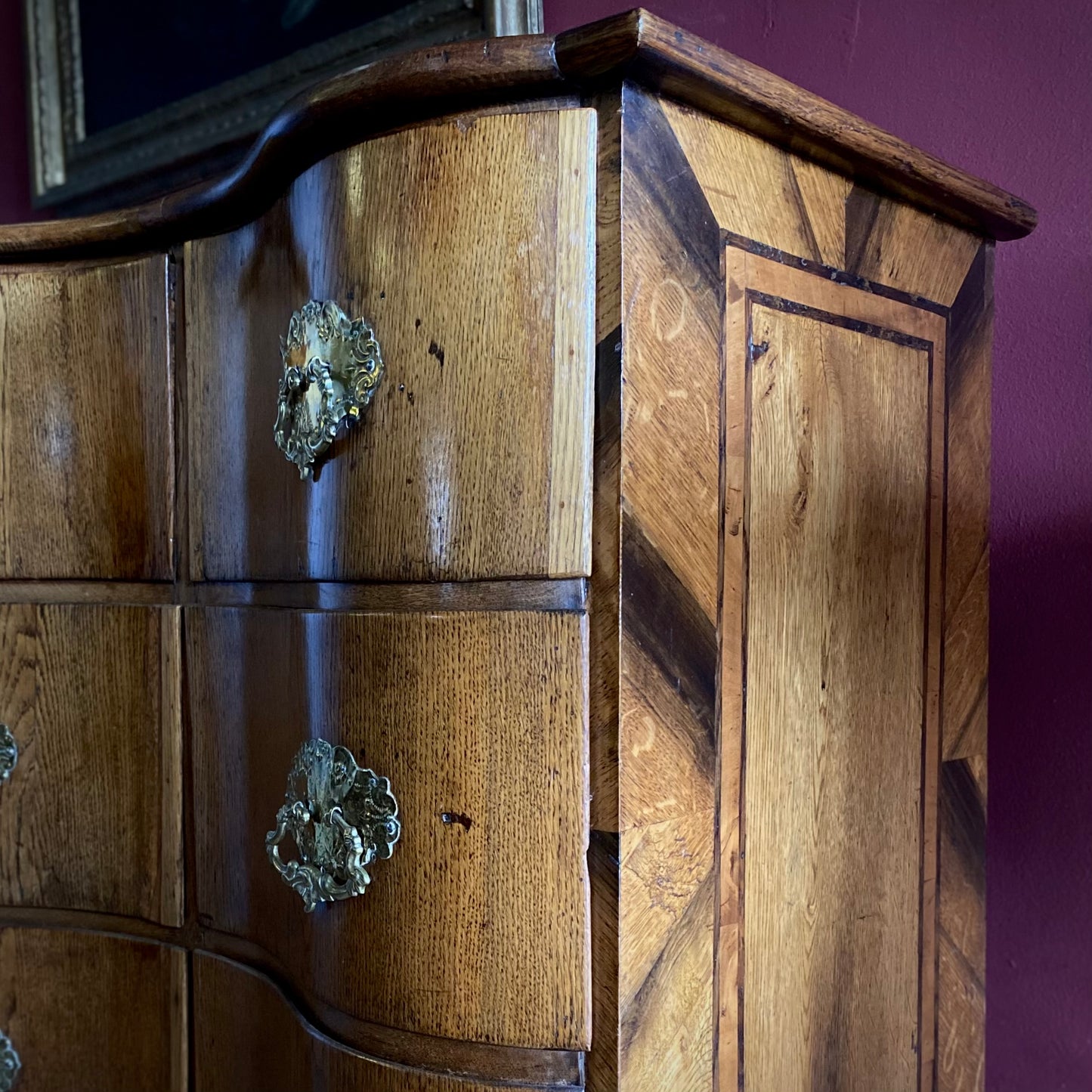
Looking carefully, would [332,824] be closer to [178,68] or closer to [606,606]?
[606,606]

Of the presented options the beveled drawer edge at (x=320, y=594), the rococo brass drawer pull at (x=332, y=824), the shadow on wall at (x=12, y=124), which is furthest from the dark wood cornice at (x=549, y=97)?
the shadow on wall at (x=12, y=124)

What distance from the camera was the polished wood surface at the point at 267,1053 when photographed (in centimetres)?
66

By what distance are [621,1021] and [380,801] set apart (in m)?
0.19

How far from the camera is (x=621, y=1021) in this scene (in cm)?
60

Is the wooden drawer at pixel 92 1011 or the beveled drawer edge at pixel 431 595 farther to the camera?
the wooden drawer at pixel 92 1011

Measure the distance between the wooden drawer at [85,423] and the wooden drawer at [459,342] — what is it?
188 millimetres

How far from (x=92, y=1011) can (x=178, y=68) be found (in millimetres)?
1252

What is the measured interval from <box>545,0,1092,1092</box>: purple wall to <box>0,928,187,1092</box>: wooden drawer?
0.77 m

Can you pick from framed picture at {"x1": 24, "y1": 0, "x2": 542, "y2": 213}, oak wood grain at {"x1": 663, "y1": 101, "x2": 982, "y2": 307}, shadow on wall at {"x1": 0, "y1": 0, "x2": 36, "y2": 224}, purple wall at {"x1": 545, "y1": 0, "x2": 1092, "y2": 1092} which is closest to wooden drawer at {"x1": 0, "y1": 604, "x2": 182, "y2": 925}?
oak wood grain at {"x1": 663, "y1": 101, "x2": 982, "y2": 307}

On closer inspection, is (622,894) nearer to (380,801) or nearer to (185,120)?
(380,801)

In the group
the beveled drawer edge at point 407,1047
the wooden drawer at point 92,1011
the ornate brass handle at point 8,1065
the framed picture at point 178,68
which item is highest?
the framed picture at point 178,68

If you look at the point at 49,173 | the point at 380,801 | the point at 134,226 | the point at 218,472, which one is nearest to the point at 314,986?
the point at 380,801

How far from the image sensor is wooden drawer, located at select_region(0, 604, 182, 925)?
2.80 ft

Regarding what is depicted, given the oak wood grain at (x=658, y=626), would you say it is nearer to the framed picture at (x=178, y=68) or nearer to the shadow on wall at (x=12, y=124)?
the framed picture at (x=178, y=68)
